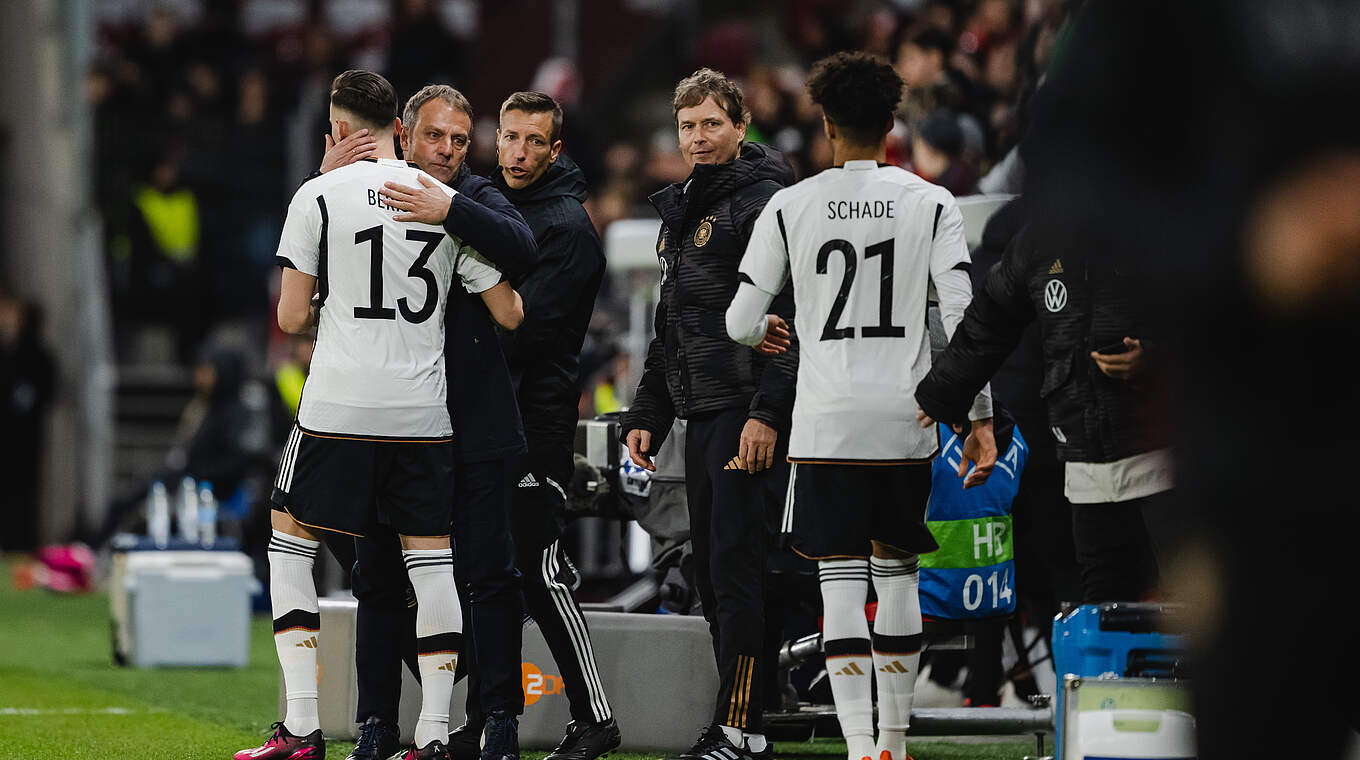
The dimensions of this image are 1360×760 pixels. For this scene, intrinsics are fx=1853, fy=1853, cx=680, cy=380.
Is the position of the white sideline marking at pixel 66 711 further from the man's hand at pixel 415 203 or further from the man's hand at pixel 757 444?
the man's hand at pixel 757 444

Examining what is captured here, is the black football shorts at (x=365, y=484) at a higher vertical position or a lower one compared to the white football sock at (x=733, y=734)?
higher

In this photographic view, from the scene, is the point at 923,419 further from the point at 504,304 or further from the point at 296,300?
the point at 296,300

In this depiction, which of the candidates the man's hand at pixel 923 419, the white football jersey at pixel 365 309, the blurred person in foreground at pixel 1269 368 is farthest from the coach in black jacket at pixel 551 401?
the blurred person in foreground at pixel 1269 368

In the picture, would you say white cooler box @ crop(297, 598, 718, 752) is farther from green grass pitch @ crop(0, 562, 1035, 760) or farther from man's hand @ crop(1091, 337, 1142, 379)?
man's hand @ crop(1091, 337, 1142, 379)

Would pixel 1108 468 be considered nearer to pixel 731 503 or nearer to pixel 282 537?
pixel 731 503

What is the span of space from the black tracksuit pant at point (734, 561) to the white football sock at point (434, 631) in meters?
0.81

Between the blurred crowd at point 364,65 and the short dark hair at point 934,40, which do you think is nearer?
the short dark hair at point 934,40

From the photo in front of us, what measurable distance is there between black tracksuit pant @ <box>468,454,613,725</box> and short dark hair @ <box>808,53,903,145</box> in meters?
1.39

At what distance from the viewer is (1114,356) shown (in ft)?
17.7

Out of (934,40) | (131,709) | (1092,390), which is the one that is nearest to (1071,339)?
(1092,390)

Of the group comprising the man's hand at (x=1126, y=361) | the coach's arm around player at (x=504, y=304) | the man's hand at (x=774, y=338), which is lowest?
the man's hand at (x=1126, y=361)

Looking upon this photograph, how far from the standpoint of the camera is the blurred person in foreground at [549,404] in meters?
5.66

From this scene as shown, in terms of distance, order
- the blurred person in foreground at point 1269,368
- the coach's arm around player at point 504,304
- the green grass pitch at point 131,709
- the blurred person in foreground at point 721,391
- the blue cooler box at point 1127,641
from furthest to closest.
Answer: the green grass pitch at point 131,709
the blurred person in foreground at point 721,391
the coach's arm around player at point 504,304
the blue cooler box at point 1127,641
the blurred person in foreground at point 1269,368

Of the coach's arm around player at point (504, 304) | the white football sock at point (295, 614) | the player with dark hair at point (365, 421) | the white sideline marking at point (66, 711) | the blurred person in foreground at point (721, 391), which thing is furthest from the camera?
the white sideline marking at point (66, 711)
